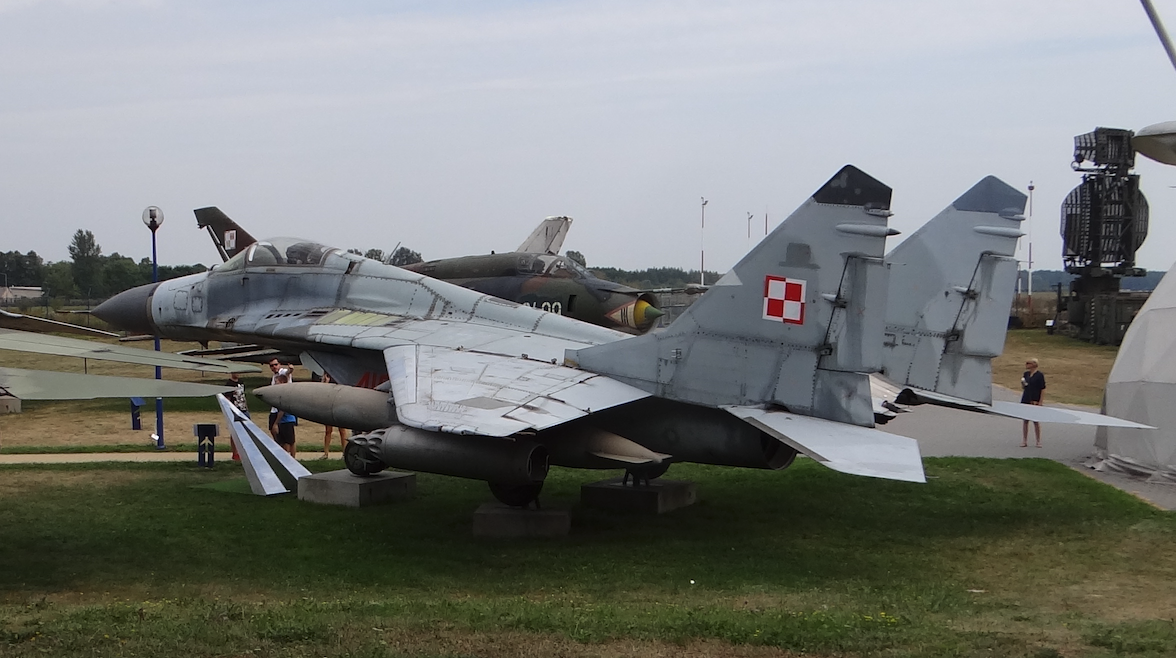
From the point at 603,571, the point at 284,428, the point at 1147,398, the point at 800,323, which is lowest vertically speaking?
the point at 603,571

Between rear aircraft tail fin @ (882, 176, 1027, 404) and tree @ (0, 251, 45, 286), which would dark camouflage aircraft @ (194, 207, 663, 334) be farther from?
tree @ (0, 251, 45, 286)

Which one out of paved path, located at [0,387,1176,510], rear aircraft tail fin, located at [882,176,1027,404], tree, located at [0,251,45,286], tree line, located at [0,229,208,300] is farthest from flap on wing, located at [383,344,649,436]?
tree, located at [0,251,45,286]

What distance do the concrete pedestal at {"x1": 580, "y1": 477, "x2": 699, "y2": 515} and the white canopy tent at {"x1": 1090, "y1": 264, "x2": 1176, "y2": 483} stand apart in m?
7.04

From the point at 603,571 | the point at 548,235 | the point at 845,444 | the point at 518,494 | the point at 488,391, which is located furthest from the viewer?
the point at 548,235

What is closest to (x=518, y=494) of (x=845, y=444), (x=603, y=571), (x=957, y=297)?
→ (x=603, y=571)

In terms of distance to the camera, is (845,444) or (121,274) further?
(121,274)

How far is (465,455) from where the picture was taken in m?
10.5

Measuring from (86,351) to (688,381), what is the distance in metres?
6.01

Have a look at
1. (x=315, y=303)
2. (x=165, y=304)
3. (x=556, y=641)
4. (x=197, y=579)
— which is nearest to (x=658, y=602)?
(x=556, y=641)

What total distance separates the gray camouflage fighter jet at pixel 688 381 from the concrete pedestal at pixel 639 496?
53 centimetres

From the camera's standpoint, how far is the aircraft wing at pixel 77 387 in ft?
27.3

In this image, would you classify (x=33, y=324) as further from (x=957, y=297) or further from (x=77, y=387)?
(x=957, y=297)

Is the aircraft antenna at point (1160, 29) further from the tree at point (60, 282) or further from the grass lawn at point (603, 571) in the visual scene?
the tree at point (60, 282)

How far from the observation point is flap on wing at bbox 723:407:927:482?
914cm
